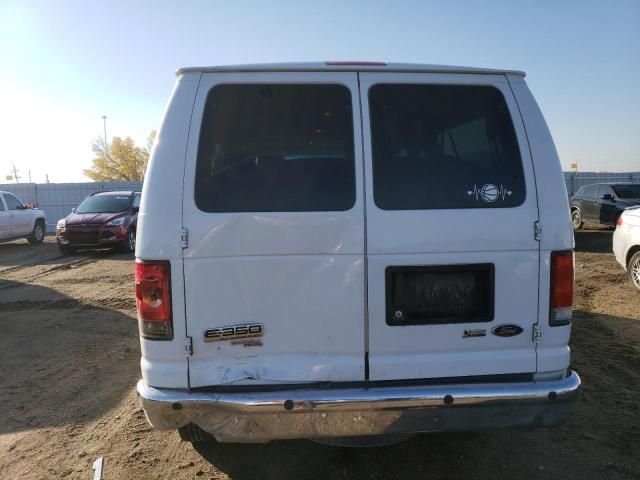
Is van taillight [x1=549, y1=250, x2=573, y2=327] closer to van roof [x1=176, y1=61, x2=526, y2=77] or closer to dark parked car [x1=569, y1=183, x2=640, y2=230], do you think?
van roof [x1=176, y1=61, x2=526, y2=77]

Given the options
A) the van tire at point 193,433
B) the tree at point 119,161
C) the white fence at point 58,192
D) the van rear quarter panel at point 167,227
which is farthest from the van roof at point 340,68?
the tree at point 119,161

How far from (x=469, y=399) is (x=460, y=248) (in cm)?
77

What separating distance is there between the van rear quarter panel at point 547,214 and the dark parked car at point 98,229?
11.6 meters

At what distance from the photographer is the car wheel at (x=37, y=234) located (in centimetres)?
1644

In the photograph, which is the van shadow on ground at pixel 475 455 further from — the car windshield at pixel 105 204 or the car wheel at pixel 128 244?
the car windshield at pixel 105 204

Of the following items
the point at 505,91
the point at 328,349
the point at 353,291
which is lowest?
the point at 328,349

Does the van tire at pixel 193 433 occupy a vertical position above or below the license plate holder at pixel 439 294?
below

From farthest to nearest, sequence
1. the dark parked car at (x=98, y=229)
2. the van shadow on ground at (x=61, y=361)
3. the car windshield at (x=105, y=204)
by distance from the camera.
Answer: the car windshield at (x=105, y=204) < the dark parked car at (x=98, y=229) < the van shadow on ground at (x=61, y=361)

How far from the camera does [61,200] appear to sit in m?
22.9

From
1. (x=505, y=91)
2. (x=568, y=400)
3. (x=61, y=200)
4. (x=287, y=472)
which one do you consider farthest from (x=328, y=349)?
(x=61, y=200)

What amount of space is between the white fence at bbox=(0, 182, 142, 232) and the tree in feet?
128

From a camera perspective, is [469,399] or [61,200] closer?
[469,399]

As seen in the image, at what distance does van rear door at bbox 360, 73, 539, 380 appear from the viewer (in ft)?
8.27

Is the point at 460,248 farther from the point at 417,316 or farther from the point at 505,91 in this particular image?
the point at 505,91
